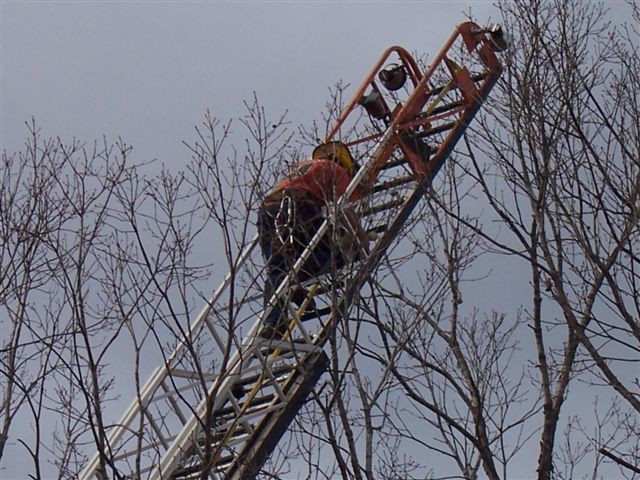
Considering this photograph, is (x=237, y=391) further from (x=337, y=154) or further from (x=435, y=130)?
(x=435, y=130)

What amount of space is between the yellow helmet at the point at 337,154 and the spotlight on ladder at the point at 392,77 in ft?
4.05

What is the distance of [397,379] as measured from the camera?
25.0ft

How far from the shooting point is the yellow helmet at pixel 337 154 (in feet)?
32.2

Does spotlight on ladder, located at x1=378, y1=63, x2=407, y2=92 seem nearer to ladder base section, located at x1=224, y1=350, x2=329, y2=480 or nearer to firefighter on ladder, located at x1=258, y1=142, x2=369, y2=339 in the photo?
firefighter on ladder, located at x1=258, y1=142, x2=369, y2=339

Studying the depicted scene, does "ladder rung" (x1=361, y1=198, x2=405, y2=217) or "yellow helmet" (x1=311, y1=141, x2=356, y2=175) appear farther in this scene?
"yellow helmet" (x1=311, y1=141, x2=356, y2=175)

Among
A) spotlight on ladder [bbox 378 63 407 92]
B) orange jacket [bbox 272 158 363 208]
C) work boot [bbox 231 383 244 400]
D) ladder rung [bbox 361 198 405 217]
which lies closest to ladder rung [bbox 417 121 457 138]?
spotlight on ladder [bbox 378 63 407 92]

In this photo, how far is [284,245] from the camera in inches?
305

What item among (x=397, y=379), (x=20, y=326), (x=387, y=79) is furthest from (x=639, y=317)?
(x=387, y=79)

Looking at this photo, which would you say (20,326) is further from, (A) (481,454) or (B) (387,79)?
(B) (387,79)

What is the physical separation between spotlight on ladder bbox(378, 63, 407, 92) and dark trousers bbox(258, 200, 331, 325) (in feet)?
8.84

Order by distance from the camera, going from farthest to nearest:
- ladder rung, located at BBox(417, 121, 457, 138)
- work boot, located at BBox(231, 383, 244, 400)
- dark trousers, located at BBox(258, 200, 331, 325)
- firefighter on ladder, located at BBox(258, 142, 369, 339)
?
1. ladder rung, located at BBox(417, 121, 457, 138)
2. work boot, located at BBox(231, 383, 244, 400)
3. dark trousers, located at BBox(258, 200, 331, 325)
4. firefighter on ladder, located at BBox(258, 142, 369, 339)

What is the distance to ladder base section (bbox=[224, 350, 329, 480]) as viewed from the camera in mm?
8680

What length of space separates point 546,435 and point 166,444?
2713 mm

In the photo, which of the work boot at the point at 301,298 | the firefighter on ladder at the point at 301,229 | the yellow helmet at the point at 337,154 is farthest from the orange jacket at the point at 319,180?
the work boot at the point at 301,298
